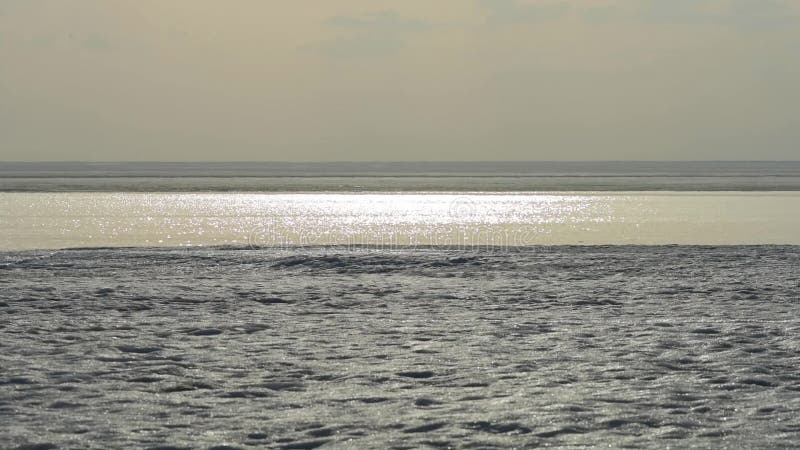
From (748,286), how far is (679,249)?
7.09 metres

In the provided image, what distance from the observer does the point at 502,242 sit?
91.6ft

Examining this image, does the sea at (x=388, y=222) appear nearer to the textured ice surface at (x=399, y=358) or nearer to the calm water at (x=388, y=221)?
the calm water at (x=388, y=221)

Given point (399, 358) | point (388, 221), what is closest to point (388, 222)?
point (388, 221)

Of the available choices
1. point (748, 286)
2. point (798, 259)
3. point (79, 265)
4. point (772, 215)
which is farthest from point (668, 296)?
point (772, 215)

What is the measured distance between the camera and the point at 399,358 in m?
10.5

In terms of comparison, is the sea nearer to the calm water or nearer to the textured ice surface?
the calm water

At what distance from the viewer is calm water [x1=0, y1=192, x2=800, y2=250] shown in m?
29.4

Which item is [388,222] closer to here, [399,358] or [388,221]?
[388,221]

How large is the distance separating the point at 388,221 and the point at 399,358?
91.6 ft

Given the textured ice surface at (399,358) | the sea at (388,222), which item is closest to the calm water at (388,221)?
the sea at (388,222)

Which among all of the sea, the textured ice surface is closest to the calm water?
the sea

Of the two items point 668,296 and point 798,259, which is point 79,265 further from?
point 798,259

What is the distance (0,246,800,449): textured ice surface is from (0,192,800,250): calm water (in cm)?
1034

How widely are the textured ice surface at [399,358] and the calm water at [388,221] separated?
407 inches
